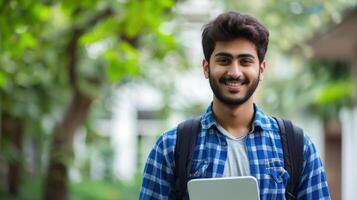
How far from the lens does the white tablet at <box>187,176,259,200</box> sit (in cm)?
300

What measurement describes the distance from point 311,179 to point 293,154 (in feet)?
0.39

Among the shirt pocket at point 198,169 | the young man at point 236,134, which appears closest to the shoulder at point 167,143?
the young man at point 236,134

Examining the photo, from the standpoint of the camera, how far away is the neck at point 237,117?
3.29 meters

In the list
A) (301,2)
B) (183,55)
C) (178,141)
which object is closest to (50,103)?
(183,55)

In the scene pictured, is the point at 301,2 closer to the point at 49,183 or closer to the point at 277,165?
the point at 49,183

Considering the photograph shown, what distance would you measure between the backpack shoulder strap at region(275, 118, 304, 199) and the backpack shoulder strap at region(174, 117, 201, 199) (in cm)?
35

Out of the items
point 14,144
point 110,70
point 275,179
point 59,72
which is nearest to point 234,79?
point 275,179

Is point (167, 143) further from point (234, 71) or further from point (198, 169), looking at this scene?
point (234, 71)

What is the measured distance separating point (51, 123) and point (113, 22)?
7267mm

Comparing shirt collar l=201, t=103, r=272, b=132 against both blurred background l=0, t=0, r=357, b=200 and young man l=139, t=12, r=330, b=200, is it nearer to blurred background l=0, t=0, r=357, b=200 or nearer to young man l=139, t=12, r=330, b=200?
young man l=139, t=12, r=330, b=200

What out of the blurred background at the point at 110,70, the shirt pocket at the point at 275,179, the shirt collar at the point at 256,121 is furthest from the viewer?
the blurred background at the point at 110,70

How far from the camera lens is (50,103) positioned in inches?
482

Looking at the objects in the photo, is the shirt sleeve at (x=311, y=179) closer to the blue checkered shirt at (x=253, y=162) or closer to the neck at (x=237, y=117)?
the blue checkered shirt at (x=253, y=162)

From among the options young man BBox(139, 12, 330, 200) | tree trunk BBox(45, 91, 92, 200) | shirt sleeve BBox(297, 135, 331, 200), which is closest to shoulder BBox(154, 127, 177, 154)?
young man BBox(139, 12, 330, 200)
